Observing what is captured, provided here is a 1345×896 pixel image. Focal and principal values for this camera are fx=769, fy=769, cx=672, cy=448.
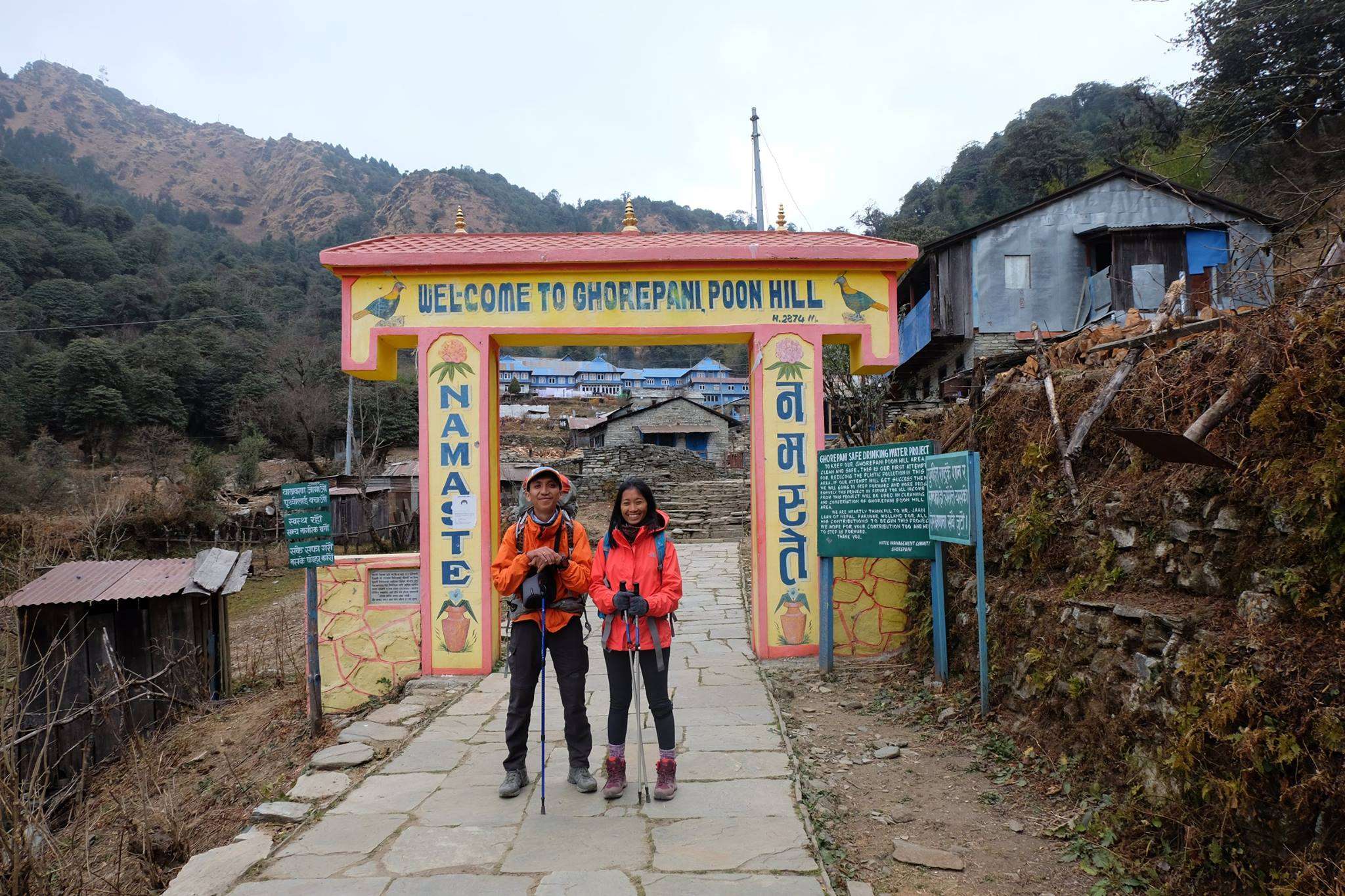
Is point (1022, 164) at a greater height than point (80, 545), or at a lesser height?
greater

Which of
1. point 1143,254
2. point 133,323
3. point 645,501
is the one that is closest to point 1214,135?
point 645,501

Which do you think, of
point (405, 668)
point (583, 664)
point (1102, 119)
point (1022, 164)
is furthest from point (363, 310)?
point (1102, 119)

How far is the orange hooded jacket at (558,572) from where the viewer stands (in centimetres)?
401

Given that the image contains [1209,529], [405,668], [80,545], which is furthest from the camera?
[80,545]

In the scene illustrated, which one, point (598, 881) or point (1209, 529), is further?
point (1209, 529)

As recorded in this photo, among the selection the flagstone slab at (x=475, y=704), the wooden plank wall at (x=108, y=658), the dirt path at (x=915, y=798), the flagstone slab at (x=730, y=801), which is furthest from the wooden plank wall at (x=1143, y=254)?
the wooden plank wall at (x=108, y=658)

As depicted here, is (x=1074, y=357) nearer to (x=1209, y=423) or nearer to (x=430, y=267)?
(x=1209, y=423)

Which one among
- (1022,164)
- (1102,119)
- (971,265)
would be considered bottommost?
(971,265)

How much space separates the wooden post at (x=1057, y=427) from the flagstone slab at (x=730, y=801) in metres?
2.51

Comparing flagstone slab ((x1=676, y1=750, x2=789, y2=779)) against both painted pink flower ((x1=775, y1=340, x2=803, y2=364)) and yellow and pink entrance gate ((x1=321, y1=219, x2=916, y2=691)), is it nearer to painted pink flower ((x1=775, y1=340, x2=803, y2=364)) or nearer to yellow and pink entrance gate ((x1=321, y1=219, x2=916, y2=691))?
yellow and pink entrance gate ((x1=321, y1=219, x2=916, y2=691))

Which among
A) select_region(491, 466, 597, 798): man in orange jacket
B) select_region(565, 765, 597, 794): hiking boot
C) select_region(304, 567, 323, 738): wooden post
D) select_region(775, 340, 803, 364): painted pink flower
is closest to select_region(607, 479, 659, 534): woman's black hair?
select_region(491, 466, 597, 798): man in orange jacket

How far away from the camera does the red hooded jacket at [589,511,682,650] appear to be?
153 inches

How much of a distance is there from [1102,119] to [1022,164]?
10.8m

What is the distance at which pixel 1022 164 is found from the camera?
3519 centimetres
